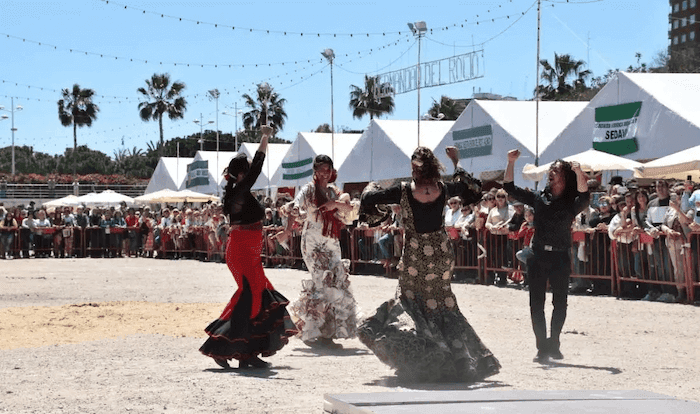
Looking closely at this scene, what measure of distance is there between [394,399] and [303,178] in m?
29.9

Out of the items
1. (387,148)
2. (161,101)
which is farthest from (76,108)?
(387,148)

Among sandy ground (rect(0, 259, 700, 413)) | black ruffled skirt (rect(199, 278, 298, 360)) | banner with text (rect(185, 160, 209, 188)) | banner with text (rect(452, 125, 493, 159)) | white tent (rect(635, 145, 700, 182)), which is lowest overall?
sandy ground (rect(0, 259, 700, 413))

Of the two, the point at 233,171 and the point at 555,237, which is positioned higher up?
the point at 233,171

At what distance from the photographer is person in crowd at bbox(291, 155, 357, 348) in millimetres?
9039

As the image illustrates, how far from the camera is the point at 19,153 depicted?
9494 cm

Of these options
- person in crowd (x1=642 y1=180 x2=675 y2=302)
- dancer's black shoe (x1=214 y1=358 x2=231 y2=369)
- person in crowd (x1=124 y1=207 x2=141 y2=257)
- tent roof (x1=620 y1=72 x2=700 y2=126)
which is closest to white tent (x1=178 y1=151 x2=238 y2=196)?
person in crowd (x1=124 y1=207 x2=141 y2=257)

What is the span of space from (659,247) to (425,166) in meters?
7.73

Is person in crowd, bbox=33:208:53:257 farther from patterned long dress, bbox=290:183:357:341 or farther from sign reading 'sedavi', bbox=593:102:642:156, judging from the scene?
patterned long dress, bbox=290:183:357:341

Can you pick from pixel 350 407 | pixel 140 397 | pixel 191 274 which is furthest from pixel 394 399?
pixel 191 274

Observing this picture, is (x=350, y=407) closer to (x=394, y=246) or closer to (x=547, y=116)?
(x=394, y=246)

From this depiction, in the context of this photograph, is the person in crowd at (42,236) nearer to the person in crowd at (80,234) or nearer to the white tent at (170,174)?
the person in crowd at (80,234)

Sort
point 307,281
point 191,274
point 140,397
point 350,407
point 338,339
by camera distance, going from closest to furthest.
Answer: point 350,407 < point 140,397 < point 307,281 < point 338,339 < point 191,274

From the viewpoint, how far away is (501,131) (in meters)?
23.9

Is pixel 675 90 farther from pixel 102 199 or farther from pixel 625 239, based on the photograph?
pixel 102 199
